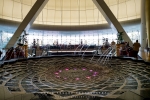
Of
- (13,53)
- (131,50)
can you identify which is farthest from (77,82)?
(13,53)

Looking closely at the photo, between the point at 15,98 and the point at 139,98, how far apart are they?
258cm

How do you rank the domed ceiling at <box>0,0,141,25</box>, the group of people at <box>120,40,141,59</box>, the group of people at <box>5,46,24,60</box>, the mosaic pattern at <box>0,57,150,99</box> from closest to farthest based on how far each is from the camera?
the mosaic pattern at <box>0,57,150,99</box> → the group of people at <box>120,40,141,59</box> → the group of people at <box>5,46,24,60</box> → the domed ceiling at <box>0,0,141,25</box>

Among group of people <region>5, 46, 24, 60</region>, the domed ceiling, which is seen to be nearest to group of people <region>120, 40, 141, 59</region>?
group of people <region>5, 46, 24, 60</region>

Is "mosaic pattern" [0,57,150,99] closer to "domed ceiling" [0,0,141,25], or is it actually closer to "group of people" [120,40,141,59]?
"group of people" [120,40,141,59]

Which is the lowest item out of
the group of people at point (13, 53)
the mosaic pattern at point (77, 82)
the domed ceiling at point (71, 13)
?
the mosaic pattern at point (77, 82)

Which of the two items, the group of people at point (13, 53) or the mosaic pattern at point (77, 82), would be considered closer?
the mosaic pattern at point (77, 82)

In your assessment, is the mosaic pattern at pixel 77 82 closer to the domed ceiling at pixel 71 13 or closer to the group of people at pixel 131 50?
the group of people at pixel 131 50

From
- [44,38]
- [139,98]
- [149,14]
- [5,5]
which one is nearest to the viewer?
[139,98]

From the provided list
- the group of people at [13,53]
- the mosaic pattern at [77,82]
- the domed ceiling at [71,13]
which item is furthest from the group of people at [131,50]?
the domed ceiling at [71,13]

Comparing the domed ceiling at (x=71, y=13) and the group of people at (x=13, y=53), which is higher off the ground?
the domed ceiling at (x=71, y=13)

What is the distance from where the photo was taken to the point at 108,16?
52.7 ft

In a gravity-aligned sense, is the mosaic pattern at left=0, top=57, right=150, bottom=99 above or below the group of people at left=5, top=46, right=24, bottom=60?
below

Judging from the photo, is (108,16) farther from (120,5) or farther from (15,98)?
(15,98)

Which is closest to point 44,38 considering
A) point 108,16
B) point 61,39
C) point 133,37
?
point 61,39
